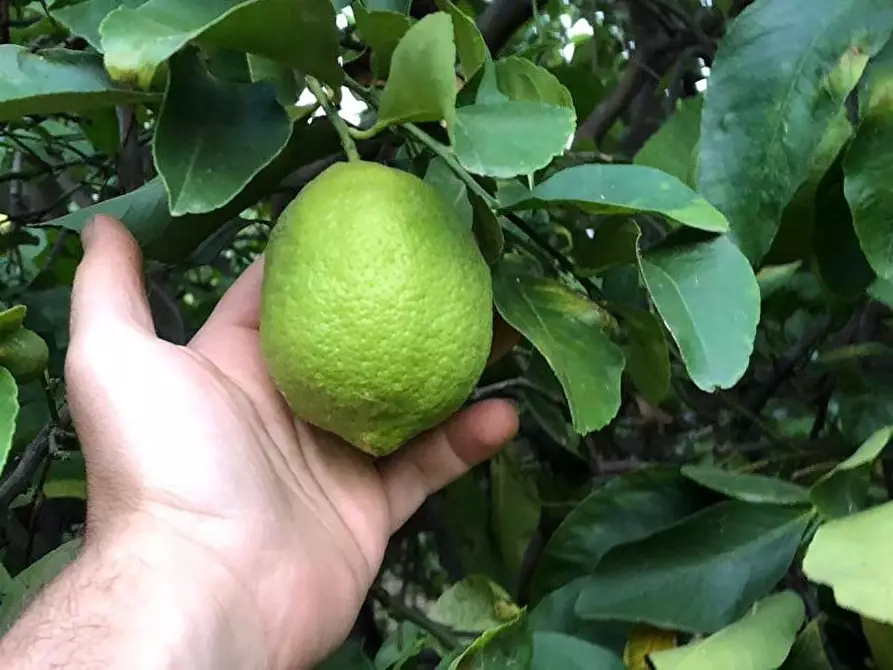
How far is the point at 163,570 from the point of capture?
22.4 inches

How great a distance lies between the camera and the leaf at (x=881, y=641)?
554 millimetres

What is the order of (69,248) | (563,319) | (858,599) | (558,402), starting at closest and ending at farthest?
1. (858,599)
2. (563,319)
3. (558,402)
4. (69,248)

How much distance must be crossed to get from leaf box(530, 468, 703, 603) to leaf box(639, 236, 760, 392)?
8.8 inches

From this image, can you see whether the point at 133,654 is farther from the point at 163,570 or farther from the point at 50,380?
the point at 50,380

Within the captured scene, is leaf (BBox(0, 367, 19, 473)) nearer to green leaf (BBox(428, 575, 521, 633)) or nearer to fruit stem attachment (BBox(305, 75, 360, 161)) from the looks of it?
fruit stem attachment (BBox(305, 75, 360, 161))

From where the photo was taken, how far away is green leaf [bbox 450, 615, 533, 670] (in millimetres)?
504

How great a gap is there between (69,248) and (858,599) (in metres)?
0.92

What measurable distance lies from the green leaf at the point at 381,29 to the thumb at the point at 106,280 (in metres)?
0.19

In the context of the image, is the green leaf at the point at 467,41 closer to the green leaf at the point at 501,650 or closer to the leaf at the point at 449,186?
the leaf at the point at 449,186

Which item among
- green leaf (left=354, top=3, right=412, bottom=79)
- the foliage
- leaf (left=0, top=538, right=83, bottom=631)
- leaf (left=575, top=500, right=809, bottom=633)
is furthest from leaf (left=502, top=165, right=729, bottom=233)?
leaf (left=0, top=538, right=83, bottom=631)

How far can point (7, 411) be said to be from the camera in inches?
18.0

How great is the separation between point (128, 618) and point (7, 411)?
152mm

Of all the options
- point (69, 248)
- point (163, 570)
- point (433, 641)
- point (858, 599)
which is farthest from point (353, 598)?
point (69, 248)

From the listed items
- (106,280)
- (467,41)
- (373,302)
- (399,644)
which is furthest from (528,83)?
(399,644)
